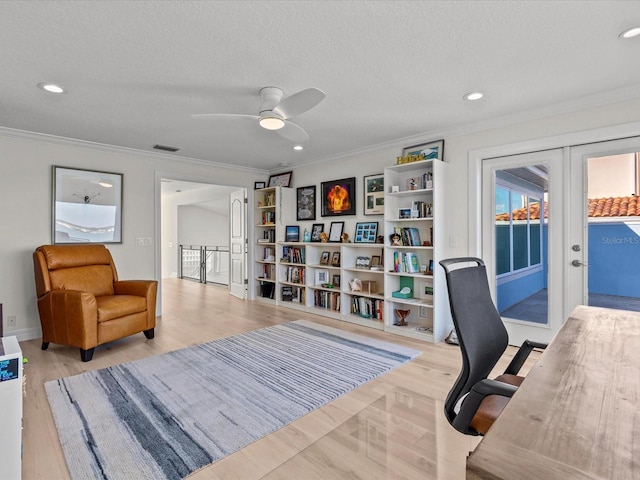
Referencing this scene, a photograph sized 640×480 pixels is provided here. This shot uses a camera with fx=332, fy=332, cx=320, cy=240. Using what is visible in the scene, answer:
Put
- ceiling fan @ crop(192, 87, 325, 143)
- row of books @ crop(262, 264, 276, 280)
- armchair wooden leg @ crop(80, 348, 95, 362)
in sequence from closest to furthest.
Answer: ceiling fan @ crop(192, 87, 325, 143), armchair wooden leg @ crop(80, 348, 95, 362), row of books @ crop(262, 264, 276, 280)

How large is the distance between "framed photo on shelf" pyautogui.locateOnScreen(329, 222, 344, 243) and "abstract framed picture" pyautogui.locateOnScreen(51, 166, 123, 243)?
285cm

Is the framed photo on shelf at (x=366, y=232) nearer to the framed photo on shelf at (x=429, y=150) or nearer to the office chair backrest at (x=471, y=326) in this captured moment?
the framed photo on shelf at (x=429, y=150)

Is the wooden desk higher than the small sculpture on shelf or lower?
higher

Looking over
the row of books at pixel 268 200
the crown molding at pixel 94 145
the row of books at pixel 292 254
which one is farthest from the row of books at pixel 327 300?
the crown molding at pixel 94 145

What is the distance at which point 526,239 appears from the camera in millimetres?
3342

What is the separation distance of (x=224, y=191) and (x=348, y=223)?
377cm

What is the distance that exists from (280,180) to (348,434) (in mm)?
4473

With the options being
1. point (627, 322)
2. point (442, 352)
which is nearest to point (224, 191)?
point (442, 352)

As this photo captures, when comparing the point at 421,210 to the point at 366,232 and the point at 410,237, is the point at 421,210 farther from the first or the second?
the point at 366,232

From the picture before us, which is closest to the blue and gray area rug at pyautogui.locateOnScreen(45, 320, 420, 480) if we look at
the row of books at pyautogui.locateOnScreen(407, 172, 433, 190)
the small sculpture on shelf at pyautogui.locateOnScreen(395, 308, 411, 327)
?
the small sculpture on shelf at pyautogui.locateOnScreen(395, 308, 411, 327)

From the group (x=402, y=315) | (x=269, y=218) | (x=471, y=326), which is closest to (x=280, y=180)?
(x=269, y=218)

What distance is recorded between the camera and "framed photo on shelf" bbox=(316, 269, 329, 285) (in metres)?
5.05

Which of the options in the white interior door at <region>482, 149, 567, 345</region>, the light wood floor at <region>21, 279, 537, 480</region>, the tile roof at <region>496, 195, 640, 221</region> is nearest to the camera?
the light wood floor at <region>21, 279, 537, 480</region>

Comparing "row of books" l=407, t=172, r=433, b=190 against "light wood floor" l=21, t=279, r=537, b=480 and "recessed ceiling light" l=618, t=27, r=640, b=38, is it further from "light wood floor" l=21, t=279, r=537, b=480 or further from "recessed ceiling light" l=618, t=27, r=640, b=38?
"recessed ceiling light" l=618, t=27, r=640, b=38
